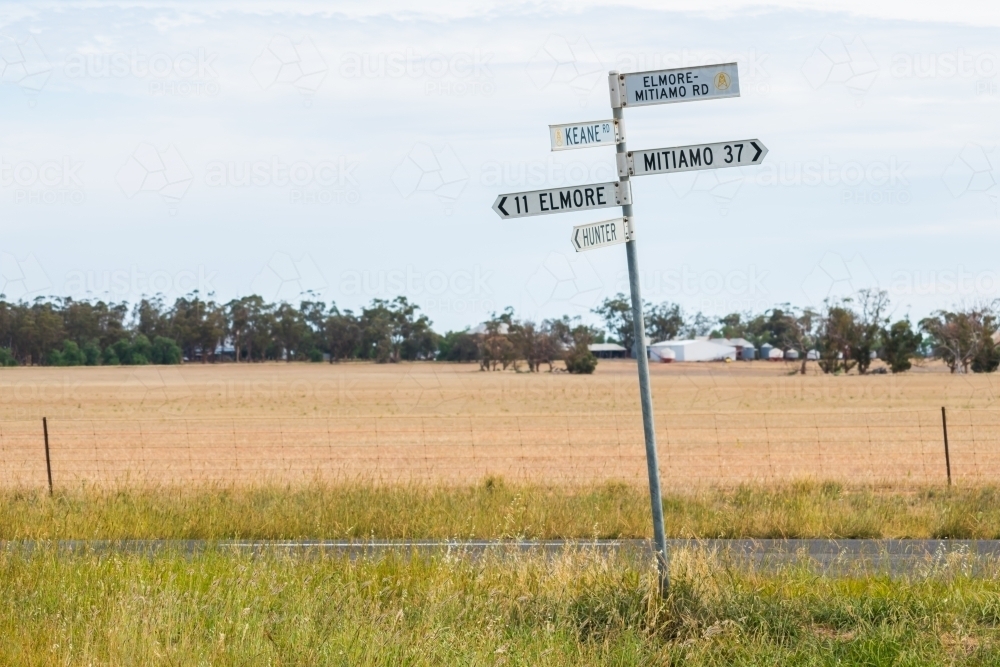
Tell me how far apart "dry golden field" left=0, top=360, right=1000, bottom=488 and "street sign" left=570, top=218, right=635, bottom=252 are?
9225mm

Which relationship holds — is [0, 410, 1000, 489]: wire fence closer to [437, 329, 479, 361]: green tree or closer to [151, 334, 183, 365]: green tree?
[151, 334, 183, 365]: green tree

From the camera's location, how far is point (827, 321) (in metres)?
122

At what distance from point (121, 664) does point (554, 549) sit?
248 inches

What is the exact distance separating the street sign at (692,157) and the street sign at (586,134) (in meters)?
0.16

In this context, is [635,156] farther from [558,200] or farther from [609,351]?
[609,351]

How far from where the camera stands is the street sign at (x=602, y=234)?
8.23 metres

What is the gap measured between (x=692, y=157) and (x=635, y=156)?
0.42 meters

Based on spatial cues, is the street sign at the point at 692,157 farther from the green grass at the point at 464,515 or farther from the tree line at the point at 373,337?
the tree line at the point at 373,337

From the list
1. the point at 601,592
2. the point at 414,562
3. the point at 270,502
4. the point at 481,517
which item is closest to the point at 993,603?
the point at 601,592

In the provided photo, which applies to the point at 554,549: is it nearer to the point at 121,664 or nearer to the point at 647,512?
the point at 647,512

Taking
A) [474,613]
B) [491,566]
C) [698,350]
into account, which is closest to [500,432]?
[491,566]

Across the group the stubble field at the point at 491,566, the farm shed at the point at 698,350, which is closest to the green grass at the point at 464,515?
the stubble field at the point at 491,566

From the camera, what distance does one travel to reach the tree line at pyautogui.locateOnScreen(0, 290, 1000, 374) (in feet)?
364

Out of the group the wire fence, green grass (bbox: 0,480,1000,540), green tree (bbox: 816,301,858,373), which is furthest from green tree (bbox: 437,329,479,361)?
green grass (bbox: 0,480,1000,540)
